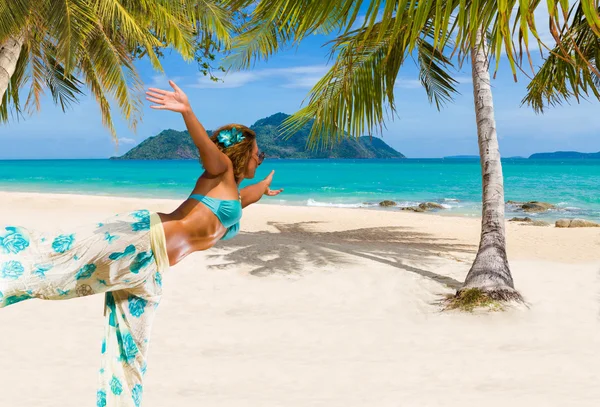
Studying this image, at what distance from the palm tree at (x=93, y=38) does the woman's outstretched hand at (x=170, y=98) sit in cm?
434

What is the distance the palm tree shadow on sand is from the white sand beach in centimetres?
5

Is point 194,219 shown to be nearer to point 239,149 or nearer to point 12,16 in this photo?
point 239,149

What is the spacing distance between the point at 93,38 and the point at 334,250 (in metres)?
4.62

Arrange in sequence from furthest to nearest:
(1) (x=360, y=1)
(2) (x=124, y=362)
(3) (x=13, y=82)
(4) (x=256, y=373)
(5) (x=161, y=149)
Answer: (5) (x=161, y=149)
(3) (x=13, y=82)
(4) (x=256, y=373)
(1) (x=360, y=1)
(2) (x=124, y=362)

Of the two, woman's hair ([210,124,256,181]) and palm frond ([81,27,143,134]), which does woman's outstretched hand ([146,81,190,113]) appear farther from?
palm frond ([81,27,143,134])

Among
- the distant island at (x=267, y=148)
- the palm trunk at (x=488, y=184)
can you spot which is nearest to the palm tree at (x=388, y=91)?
the palm trunk at (x=488, y=184)

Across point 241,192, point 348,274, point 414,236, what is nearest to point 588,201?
point 414,236

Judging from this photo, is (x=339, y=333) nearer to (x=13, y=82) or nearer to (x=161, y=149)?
(x=13, y=82)

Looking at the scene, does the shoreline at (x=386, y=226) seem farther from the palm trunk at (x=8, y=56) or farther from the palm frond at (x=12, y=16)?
the palm frond at (x=12, y=16)

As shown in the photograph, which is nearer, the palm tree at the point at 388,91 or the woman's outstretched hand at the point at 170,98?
the woman's outstretched hand at the point at 170,98

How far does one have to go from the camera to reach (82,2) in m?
7.16

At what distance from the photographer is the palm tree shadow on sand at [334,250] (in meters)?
7.48

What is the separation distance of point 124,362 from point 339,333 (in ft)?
9.06

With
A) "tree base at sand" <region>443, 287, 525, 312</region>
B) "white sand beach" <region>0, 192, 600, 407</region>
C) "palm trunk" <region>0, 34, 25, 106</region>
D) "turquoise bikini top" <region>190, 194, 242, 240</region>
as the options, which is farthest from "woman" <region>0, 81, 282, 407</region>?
"palm trunk" <region>0, 34, 25, 106</region>
